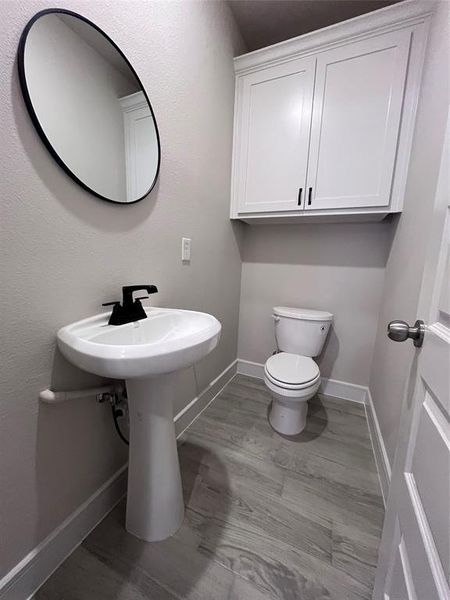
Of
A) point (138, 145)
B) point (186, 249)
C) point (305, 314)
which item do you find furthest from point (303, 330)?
point (138, 145)

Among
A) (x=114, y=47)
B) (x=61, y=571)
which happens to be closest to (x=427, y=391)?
(x=61, y=571)

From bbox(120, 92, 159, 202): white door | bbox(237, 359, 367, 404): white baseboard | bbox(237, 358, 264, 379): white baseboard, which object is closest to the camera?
bbox(120, 92, 159, 202): white door

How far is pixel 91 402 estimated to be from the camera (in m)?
0.89

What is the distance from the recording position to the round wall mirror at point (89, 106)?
2.12ft

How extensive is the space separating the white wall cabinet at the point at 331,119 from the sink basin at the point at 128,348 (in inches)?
44.6

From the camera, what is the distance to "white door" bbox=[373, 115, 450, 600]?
39 centimetres

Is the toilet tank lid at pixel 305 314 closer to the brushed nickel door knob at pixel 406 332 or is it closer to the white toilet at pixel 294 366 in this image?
the white toilet at pixel 294 366

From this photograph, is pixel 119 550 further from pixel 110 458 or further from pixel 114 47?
pixel 114 47

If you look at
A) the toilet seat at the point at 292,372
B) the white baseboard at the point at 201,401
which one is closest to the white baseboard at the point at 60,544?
the white baseboard at the point at 201,401

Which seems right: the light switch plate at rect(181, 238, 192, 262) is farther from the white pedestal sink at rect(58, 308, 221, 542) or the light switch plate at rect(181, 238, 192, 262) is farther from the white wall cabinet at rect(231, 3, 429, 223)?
the white wall cabinet at rect(231, 3, 429, 223)

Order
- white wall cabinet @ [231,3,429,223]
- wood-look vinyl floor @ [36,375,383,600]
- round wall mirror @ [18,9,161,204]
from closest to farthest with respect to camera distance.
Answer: round wall mirror @ [18,9,161,204]
wood-look vinyl floor @ [36,375,383,600]
white wall cabinet @ [231,3,429,223]

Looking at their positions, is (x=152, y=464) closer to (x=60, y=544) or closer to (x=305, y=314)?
(x=60, y=544)

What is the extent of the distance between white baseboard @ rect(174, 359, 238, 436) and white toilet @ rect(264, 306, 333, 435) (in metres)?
0.44

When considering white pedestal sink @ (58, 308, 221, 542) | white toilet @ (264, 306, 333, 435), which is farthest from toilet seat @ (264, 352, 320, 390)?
white pedestal sink @ (58, 308, 221, 542)
